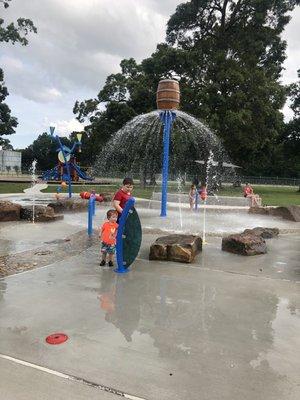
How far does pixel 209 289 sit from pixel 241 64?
34.8 metres

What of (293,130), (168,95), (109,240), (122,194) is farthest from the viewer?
(293,130)

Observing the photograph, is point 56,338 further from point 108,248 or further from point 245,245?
point 245,245

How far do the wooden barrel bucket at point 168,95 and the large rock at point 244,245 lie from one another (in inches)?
240

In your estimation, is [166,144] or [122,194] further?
[166,144]

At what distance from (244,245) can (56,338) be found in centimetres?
→ 485

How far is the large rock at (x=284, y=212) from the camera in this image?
47.1 feet

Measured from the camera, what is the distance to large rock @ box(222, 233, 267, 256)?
7961mm

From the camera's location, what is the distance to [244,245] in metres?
7.95

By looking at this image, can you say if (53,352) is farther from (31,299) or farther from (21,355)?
(31,299)

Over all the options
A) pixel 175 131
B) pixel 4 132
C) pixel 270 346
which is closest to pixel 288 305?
pixel 270 346

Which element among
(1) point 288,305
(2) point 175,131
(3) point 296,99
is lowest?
(1) point 288,305

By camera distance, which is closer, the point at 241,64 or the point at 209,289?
the point at 209,289

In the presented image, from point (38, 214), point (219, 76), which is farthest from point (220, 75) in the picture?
point (38, 214)

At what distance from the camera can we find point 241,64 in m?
37.3
